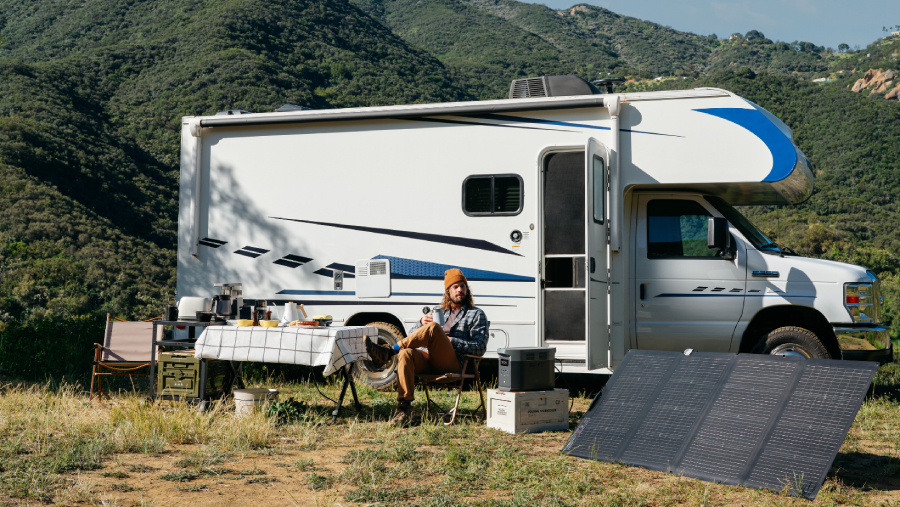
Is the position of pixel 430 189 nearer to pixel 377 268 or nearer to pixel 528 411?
pixel 377 268

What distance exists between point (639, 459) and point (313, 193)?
14.5 feet

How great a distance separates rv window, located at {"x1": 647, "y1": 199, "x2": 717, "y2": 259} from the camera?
6.79m

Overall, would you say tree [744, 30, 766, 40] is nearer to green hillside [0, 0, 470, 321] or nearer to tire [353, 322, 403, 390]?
green hillside [0, 0, 470, 321]

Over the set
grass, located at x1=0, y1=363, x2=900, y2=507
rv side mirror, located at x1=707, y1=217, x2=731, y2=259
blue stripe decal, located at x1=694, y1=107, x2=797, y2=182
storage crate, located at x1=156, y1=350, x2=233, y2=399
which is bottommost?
grass, located at x1=0, y1=363, x2=900, y2=507

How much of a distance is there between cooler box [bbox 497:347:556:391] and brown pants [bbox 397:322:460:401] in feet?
1.49

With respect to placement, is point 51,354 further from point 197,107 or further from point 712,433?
point 197,107

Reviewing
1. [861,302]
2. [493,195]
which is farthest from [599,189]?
[861,302]

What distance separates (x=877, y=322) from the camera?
6.52 metres

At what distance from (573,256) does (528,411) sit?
5.62 ft

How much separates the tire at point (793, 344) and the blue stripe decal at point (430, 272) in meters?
2.22

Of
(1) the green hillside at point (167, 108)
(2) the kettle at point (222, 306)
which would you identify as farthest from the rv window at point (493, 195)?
(1) the green hillside at point (167, 108)

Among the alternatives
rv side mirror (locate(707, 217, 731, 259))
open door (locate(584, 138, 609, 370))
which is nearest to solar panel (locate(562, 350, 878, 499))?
open door (locate(584, 138, 609, 370))

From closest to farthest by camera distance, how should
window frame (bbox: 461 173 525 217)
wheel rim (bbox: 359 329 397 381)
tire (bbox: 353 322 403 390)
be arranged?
window frame (bbox: 461 173 525 217)
tire (bbox: 353 322 403 390)
wheel rim (bbox: 359 329 397 381)

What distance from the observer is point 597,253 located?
6426 mm
